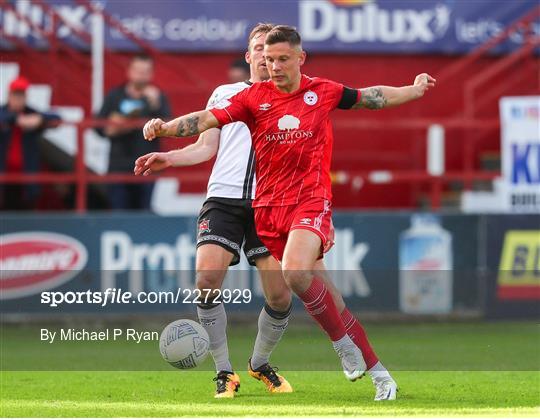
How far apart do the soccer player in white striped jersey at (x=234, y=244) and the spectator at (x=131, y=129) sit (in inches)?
236

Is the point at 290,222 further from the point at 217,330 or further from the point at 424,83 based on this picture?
the point at 424,83

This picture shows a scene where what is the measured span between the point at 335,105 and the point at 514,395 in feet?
7.86

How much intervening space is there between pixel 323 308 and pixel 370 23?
11.2 m

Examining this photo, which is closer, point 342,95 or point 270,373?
point 342,95

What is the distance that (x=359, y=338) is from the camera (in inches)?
359

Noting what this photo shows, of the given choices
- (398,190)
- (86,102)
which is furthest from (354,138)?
(86,102)

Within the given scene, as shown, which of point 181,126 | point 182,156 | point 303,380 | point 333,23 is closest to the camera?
point 181,126

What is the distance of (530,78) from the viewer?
771 inches

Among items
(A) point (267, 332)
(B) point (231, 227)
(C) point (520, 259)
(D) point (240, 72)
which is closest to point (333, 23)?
(D) point (240, 72)

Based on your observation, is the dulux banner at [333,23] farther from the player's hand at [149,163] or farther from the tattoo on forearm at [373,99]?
the player's hand at [149,163]

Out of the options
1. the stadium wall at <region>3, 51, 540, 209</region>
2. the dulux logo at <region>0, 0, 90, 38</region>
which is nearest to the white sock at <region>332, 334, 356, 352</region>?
the stadium wall at <region>3, 51, 540, 209</region>

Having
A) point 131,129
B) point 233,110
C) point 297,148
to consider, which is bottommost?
point 297,148

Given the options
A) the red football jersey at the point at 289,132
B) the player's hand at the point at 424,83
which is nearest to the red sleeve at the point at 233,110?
the red football jersey at the point at 289,132
